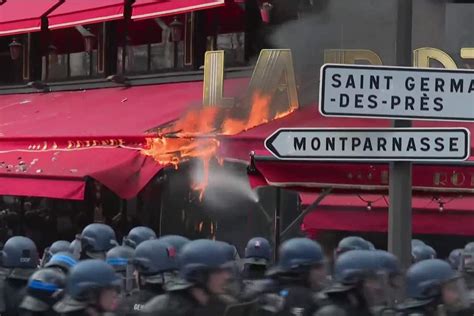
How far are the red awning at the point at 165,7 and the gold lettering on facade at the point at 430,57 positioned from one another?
3.30 meters

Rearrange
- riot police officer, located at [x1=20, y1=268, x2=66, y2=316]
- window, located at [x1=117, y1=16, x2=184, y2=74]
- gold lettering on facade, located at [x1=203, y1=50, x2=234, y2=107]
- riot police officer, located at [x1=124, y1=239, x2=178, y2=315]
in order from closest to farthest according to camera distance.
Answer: riot police officer, located at [x1=20, y1=268, x2=66, y2=316], riot police officer, located at [x1=124, y1=239, x2=178, y2=315], gold lettering on facade, located at [x1=203, y1=50, x2=234, y2=107], window, located at [x1=117, y1=16, x2=184, y2=74]

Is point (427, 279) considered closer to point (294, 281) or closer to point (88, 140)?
point (294, 281)

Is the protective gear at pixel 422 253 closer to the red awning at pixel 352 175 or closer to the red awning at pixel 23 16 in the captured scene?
the red awning at pixel 352 175

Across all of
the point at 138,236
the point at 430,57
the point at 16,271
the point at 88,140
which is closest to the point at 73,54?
the point at 88,140

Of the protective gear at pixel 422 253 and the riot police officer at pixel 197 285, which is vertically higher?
the riot police officer at pixel 197 285

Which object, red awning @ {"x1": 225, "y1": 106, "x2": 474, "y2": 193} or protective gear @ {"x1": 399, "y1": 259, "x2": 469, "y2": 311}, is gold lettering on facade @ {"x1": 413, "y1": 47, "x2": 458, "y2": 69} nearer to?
red awning @ {"x1": 225, "y1": 106, "x2": 474, "y2": 193}

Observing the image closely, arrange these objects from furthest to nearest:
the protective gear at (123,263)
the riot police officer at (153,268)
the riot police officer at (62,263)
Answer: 1. the protective gear at (123,263)
2. the riot police officer at (62,263)
3. the riot police officer at (153,268)

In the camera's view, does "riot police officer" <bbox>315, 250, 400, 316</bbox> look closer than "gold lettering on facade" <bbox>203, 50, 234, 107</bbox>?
Yes

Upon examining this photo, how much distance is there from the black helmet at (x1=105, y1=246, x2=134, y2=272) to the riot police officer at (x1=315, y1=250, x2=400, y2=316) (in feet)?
8.96

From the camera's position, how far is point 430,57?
11.5m

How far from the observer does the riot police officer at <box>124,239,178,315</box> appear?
6.32 metres

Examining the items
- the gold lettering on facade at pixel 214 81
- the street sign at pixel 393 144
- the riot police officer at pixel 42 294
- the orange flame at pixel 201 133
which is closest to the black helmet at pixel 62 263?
the riot police officer at pixel 42 294

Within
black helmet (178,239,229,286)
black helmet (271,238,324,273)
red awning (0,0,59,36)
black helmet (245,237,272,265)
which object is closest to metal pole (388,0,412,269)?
black helmet (271,238,324,273)

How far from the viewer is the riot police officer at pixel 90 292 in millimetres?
5090
